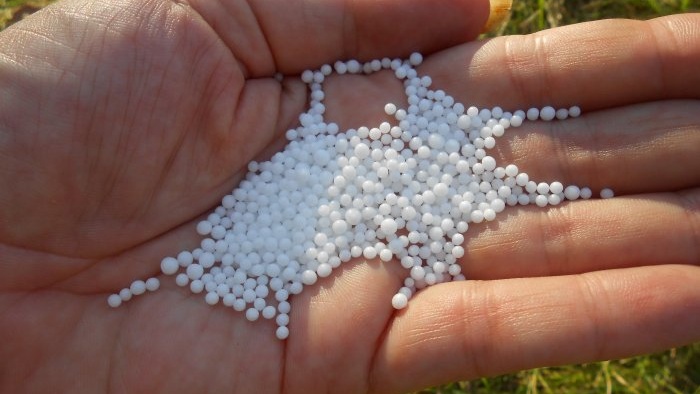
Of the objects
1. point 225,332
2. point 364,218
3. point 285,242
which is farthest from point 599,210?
point 225,332

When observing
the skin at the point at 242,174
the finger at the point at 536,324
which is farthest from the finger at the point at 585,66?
the finger at the point at 536,324

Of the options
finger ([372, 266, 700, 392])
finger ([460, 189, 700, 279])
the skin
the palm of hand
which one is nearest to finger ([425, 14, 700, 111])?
the skin

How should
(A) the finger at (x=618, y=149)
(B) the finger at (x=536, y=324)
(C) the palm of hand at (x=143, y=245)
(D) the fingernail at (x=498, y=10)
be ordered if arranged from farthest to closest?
(D) the fingernail at (x=498, y=10) → (A) the finger at (x=618, y=149) → (C) the palm of hand at (x=143, y=245) → (B) the finger at (x=536, y=324)

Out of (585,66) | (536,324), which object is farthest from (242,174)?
(585,66)

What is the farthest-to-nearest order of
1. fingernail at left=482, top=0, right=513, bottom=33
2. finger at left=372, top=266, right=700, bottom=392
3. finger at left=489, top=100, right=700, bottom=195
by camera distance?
1. fingernail at left=482, top=0, right=513, bottom=33
2. finger at left=489, top=100, right=700, bottom=195
3. finger at left=372, top=266, right=700, bottom=392

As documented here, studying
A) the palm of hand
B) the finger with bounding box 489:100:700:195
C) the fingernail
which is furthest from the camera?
the fingernail

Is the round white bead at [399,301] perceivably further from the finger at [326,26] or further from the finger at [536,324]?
the finger at [326,26]

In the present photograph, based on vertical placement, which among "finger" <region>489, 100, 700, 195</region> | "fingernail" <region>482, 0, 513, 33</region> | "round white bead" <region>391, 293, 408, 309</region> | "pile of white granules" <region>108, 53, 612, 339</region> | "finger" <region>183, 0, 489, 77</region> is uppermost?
"fingernail" <region>482, 0, 513, 33</region>

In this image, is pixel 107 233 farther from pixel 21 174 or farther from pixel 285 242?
pixel 285 242

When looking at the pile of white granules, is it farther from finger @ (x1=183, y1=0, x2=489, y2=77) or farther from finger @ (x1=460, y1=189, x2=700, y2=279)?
finger @ (x1=183, y1=0, x2=489, y2=77)
